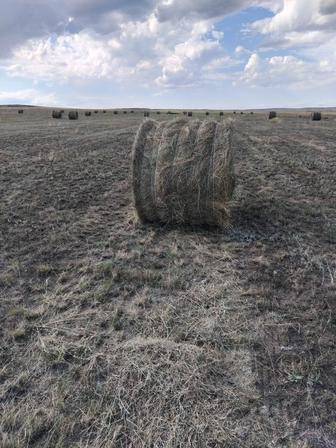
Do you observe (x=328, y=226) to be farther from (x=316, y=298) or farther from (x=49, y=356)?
(x=49, y=356)

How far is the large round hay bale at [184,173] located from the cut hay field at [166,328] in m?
0.35

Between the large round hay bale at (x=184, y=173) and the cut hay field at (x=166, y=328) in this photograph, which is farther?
the large round hay bale at (x=184, y=173)

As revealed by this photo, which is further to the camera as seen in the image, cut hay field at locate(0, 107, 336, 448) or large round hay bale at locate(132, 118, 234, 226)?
large round hay bale at locate(132, 118, 234, 226)

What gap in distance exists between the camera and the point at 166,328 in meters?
3.91

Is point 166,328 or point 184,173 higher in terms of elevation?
point 184,173

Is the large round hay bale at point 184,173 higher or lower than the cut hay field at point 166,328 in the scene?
higher

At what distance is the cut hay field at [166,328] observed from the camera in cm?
286

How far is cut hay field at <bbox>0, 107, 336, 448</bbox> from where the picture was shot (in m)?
2.86

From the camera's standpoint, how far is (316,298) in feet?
14.7

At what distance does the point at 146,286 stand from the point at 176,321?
2.74ft

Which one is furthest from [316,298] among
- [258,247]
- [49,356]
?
[49,356]

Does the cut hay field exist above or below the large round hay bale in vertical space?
below

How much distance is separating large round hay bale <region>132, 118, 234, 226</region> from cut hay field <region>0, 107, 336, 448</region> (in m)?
0.35

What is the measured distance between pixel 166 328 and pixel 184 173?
3052mm
